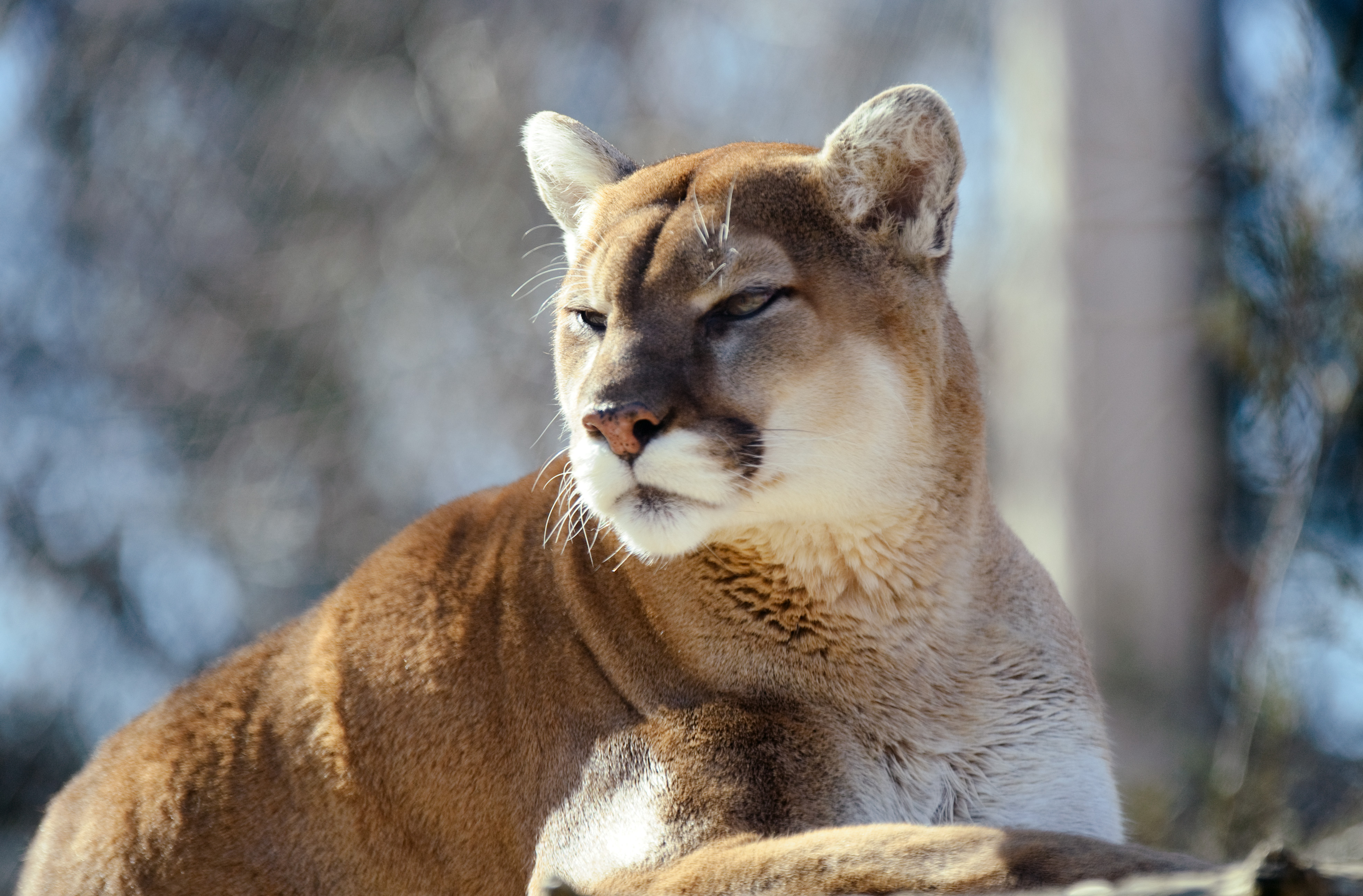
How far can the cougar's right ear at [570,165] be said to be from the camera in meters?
3.21

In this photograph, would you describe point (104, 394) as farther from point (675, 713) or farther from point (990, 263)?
point (675, 713)

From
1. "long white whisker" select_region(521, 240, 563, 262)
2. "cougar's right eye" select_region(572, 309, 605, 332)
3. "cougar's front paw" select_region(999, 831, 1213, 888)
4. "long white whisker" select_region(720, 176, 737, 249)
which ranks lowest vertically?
"cougar's front paw" select_region(999, 831, 1213, 888)

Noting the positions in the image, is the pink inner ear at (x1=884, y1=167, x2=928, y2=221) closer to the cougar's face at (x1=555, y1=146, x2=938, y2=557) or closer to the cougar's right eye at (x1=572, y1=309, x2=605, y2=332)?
the cougar's face at (x1=555, y1=146, x2=938, y2=557)

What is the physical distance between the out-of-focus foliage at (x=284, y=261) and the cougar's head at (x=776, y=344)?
360cm

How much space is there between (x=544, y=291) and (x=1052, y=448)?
10.0 ft

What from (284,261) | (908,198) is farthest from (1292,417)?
(284,261)

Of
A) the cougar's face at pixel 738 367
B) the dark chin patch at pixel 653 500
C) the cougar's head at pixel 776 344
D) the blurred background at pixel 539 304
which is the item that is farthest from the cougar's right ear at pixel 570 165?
the blurred background at pixel 539 304

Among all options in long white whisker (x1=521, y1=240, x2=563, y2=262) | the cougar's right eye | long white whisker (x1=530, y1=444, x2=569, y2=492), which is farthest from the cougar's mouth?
long white whisker (x1=521, y1=240, x2=563, y2=262)

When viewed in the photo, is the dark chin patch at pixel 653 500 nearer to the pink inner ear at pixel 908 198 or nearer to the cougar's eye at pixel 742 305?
the cougar's eye at pixel 742 305

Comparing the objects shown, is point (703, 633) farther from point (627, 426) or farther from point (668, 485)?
point (627, 426)

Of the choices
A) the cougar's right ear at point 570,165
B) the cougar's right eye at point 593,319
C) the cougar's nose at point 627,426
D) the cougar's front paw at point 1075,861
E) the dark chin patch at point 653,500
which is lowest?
the cougar's front paw at point 1075,861

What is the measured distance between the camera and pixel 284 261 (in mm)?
7176

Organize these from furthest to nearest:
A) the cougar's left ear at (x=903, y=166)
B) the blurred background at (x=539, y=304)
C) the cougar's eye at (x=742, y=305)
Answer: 1. the blurred background at (x=539, y=304)
2. the cougar's left ear at (x=903, y=166)
3. the cougar's eye at (x=742, y=305)

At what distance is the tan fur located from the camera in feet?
8.13
